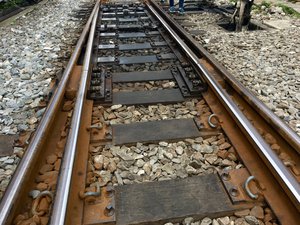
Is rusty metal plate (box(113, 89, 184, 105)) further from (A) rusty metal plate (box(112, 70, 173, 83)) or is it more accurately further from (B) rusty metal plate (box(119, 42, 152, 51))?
(B) rusty metal plate (box(119, 42, 152, 51))

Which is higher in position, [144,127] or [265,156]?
[265,156]

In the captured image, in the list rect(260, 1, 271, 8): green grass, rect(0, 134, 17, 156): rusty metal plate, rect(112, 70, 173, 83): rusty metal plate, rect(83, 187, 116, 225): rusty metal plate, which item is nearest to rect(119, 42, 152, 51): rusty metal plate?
rect(112, 70, 173, 83): rusty metal plate

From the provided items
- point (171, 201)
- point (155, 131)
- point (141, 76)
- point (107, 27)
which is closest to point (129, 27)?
point (107, 27)

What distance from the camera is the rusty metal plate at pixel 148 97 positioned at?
3258 millimetres

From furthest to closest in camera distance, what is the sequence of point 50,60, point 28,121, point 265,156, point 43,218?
1. point 50,60
2. point 28,121
3. point 265,156
4. point 43,218

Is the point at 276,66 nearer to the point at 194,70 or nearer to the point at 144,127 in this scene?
the point at 194,70

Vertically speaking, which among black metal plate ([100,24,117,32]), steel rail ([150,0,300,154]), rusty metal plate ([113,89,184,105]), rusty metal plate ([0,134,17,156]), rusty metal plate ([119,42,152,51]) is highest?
steel rail ([150,0,300,154])

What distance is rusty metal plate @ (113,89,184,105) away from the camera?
326 centimetres

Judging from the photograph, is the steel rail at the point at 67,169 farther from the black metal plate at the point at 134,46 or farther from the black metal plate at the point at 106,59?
the black metal plate at the point at 134,46

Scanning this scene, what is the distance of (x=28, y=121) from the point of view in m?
2.98

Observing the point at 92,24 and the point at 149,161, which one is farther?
the point at 92,24

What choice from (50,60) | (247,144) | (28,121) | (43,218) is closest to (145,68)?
(50,60)

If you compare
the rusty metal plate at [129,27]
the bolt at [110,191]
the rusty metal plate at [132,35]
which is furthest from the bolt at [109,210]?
the rusty metal plate at [129,27]

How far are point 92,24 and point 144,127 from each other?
4099 mm
